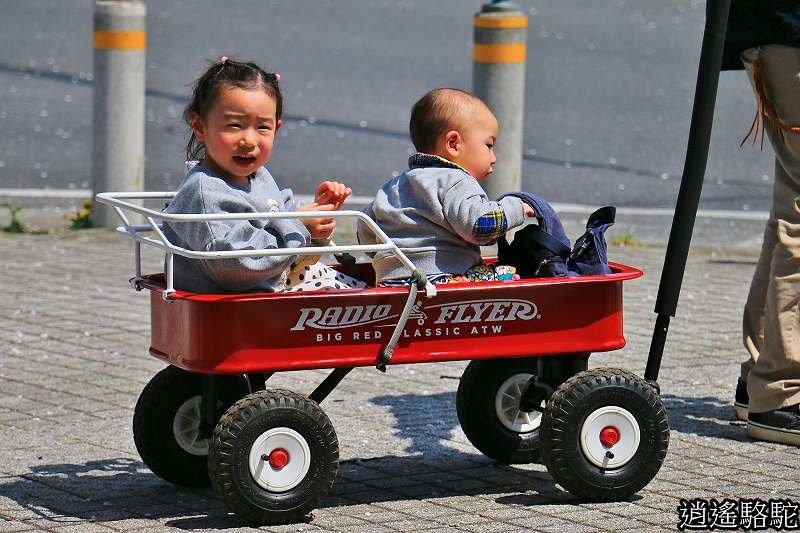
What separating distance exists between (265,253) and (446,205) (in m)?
0.67

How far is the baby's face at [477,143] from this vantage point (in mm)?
4789

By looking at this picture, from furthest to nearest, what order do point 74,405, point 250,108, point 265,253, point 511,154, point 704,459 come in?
point 511,154 → point 74,405 → point 704,459 → point 250,108 → point 265,253

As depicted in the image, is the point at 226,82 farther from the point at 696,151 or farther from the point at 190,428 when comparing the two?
the point at 696,151

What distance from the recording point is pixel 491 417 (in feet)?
16.8

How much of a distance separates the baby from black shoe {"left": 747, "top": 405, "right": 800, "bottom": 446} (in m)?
1.23

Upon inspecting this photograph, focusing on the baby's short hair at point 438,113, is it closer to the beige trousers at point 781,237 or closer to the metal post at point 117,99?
the beige trousers at point 781,237

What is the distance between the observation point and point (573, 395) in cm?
460

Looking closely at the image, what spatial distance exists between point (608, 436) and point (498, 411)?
0.60 meters

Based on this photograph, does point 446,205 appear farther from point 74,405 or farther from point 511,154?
point 511,154

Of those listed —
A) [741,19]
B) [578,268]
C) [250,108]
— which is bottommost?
[578,268]

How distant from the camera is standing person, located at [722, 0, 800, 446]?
209 inches

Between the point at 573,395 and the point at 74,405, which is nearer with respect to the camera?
the point at 573,395

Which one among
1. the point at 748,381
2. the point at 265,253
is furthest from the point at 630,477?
the point at 265,253

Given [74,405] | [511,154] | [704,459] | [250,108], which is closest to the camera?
[250,108]
